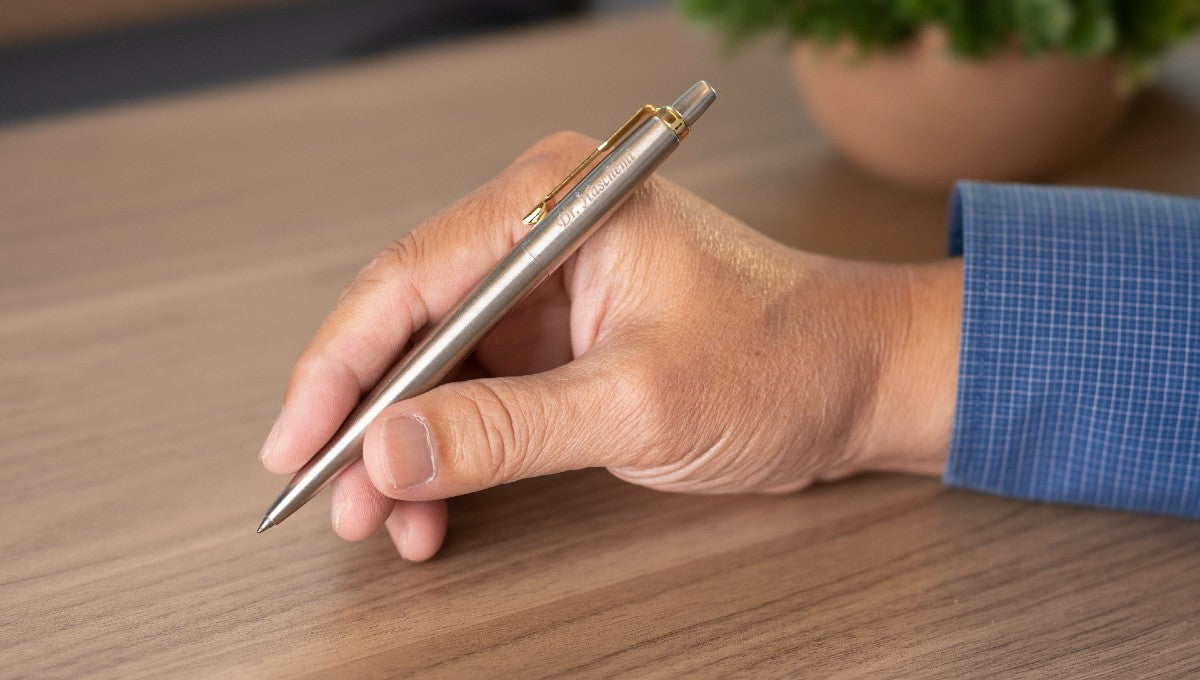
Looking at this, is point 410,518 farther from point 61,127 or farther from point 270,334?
point 61,127

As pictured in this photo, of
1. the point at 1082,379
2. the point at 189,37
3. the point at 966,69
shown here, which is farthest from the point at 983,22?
the point at 189,37

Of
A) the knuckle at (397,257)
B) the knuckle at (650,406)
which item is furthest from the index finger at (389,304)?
the knuckle at (650,406)

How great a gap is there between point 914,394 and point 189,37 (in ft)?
3.49

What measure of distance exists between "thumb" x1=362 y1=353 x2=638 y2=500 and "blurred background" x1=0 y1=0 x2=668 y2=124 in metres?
0.86

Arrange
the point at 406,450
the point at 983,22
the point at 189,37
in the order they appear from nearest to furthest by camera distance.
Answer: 1. the point at 406,450
2. the point at 983,22
3. the point at 189,37

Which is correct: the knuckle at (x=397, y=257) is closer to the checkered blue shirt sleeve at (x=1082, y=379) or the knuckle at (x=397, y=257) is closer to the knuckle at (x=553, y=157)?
the knuckle at (x=553, y=157)

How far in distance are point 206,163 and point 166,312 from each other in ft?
0.88

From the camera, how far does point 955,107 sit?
857 millimetres


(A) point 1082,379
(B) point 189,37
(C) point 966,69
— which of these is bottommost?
(A) point 1082,379

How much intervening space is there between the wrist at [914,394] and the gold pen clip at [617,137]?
17 cm

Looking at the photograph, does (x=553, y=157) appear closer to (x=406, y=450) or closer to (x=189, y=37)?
(x=406, y=450)

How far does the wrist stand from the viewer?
0.62m

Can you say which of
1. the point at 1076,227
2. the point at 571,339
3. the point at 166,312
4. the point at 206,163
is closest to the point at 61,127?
the point at 206,163

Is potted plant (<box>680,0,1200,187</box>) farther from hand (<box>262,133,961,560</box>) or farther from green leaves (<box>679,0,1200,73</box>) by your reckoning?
hand (<box>262,133,961,560</box>)
